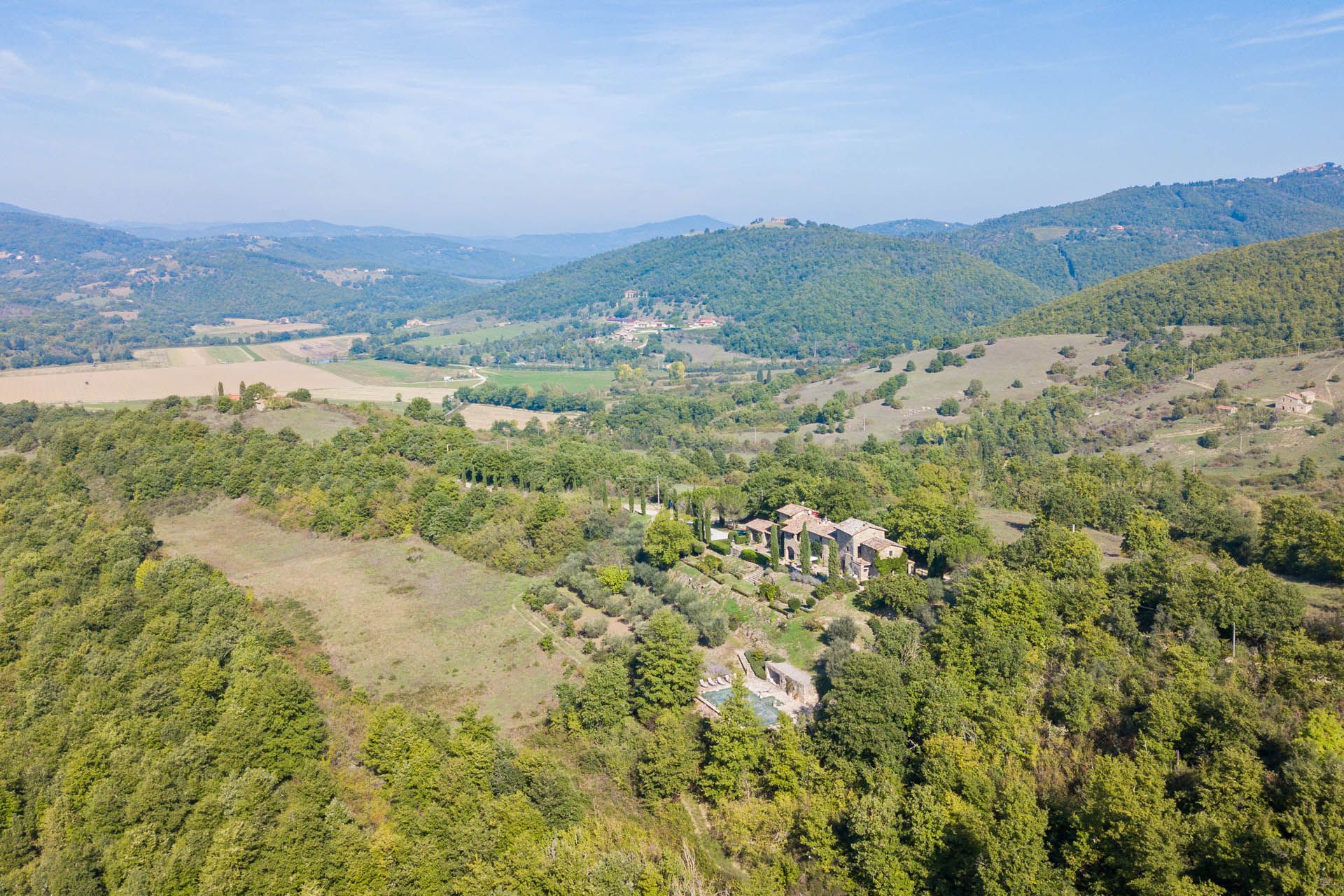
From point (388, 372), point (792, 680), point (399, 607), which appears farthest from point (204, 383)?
point (792, 680)

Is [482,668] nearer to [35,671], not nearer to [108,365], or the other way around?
[35,671]

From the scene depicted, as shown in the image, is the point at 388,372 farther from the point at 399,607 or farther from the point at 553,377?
the point at 399,607

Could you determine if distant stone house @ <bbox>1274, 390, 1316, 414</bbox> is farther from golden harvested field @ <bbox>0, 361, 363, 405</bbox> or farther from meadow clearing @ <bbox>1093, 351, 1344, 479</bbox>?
golden harvested field @ <bbox>0, 361, 363, 405</bbox>

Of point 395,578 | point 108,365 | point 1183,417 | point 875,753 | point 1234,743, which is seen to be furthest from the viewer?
point 108,365

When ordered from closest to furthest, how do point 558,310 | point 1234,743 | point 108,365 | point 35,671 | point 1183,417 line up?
point 1234,743
point 35,671
point 1183,417
point 108,365
point 558,310

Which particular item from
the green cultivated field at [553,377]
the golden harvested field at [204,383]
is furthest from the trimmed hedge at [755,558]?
the green cultivated field at [553,377]

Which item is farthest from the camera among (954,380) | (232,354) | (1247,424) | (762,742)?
(232,354)

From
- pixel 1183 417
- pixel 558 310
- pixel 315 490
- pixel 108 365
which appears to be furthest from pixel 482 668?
pixel 558 310
